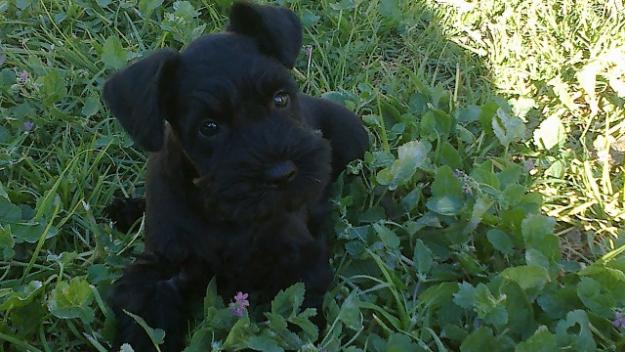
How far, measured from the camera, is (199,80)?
1.80 meters

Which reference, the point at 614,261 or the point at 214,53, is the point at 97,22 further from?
the point at 614,261

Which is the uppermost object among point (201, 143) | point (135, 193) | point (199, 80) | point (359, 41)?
point (199, 80)

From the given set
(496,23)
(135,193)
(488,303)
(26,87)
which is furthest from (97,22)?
(488,303)

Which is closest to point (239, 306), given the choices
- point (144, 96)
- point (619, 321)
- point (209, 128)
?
point (209, 128)

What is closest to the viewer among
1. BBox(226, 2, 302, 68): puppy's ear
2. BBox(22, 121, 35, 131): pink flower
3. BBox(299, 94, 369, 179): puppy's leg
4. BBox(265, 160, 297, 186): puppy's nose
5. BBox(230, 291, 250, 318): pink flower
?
BBox(265, 160, 297, 186): puppy's nose

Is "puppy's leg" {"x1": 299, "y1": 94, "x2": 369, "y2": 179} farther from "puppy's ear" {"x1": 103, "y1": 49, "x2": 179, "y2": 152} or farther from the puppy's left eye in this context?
"puppy's ear" {"x1": 103, "y1": 49, "x2": 179, "y2": 152}

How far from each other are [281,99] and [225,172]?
10.3 inches

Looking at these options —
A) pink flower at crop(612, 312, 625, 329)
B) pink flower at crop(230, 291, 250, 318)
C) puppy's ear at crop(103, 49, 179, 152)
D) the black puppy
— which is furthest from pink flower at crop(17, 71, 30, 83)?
pink flower at crop(612, 312, 625, 329)

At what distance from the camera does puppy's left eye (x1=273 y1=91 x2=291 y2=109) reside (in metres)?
1.89

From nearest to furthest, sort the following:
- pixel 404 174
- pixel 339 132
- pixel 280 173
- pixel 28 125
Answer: pixel 280 173
pixel 404 174
pixel 339 132
pixel 28 125

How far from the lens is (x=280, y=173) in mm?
1746

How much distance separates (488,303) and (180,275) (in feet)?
2.65

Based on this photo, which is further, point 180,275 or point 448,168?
point 448,168

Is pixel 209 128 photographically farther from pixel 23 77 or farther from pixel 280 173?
pixel 23 77
